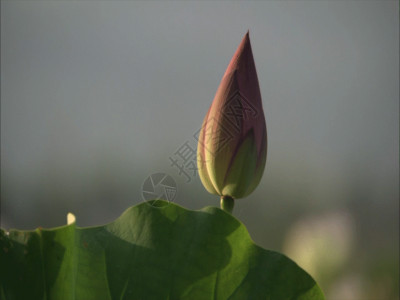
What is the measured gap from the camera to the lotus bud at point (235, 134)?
20.6 inches

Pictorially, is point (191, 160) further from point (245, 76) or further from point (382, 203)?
point (382, 203)

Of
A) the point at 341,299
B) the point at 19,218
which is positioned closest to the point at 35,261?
the point at 341,299

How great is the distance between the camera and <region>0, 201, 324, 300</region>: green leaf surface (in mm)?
499

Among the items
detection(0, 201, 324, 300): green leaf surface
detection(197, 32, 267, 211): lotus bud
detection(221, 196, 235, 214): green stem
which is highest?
detection(197, 32, 267, 211): lotus bud

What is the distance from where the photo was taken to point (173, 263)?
0.50m

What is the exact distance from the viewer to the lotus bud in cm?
52

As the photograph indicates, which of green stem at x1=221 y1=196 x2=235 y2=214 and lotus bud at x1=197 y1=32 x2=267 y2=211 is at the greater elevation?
lotus bud at x1=197 y1=32 x2=267 y2=211

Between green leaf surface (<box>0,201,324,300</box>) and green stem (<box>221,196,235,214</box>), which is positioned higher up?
green stem (<box>221,196,235,214</box>)

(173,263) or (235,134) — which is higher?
(235,134)

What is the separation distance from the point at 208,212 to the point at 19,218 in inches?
320

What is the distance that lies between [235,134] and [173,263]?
13 cm

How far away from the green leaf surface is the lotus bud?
0.14 ft

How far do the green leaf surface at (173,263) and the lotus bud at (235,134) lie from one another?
Answer: 0.14 feet

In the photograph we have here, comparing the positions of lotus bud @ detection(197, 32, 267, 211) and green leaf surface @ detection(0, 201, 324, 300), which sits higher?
lotus bud @ detection(197, 32, 267, 211)
